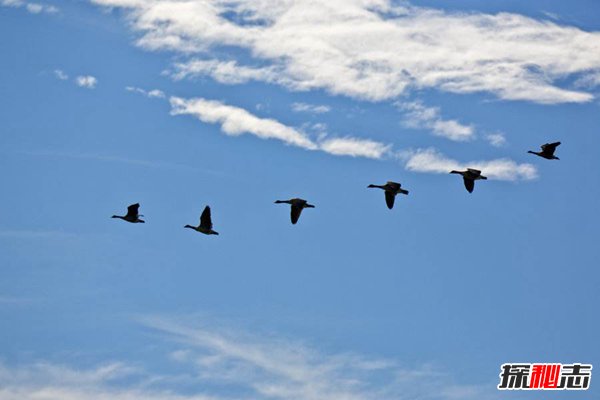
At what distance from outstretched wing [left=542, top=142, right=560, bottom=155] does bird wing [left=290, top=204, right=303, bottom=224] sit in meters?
15.7

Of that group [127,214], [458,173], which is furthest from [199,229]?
[458,173]

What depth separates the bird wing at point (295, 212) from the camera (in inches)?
2853

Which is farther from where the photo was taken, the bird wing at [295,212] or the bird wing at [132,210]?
the bird wing at [132,210]

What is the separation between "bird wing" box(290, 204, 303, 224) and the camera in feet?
238

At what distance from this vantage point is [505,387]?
7062 cm

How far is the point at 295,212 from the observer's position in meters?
73.1

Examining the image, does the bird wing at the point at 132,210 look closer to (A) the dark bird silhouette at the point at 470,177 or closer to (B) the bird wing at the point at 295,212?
(B) the bird wing at the point at 295,212

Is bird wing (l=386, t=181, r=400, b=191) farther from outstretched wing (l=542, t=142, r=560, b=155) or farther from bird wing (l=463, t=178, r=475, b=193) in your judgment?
outstretched wing (l=542, t=142, r=560, b=155)

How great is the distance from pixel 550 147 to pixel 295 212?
16.5m

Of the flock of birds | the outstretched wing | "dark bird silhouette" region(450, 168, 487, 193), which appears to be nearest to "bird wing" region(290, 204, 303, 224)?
the flock of birds

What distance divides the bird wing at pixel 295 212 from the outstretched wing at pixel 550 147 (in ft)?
51.6

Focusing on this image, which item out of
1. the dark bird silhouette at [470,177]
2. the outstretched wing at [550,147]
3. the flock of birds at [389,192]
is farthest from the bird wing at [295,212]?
the outstretched wing at [550,147]

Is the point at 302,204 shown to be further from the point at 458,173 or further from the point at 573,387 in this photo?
the point at 573,387

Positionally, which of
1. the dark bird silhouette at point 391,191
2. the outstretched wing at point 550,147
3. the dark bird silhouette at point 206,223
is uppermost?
the outstretched wing at point 550,147
